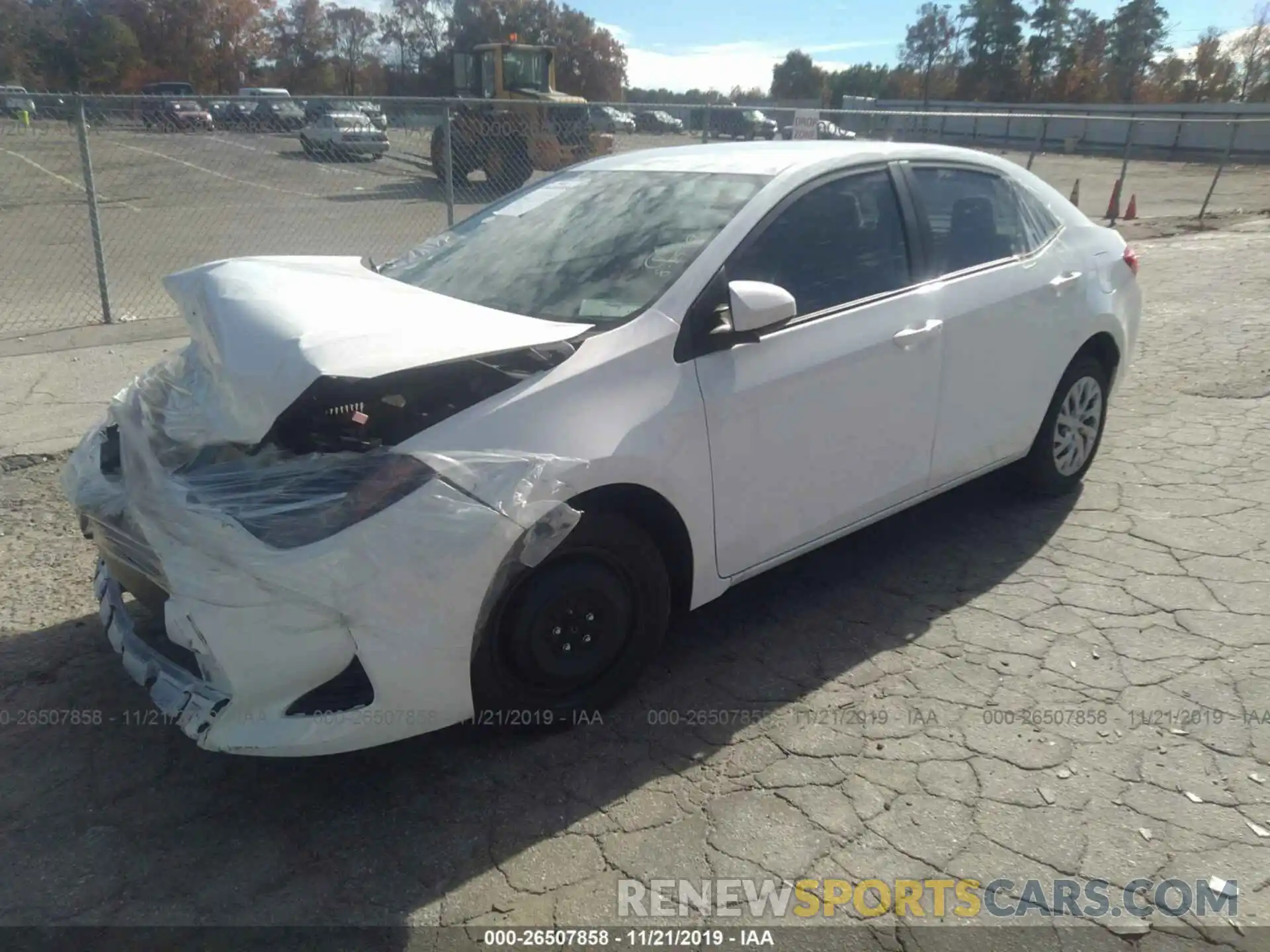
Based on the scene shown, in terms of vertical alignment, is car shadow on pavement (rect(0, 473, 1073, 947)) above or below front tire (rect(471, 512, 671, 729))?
below

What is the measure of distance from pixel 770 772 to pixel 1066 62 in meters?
78.0

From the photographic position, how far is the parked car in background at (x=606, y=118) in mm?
10188

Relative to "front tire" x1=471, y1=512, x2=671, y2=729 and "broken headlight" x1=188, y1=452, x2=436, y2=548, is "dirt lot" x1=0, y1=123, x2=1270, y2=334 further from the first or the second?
"front tire" x1=471, y1=512, x2=671, y2=729

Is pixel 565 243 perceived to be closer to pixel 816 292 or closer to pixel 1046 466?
pixel 816 292

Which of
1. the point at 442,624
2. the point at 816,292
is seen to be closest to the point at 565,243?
the point at 816,292

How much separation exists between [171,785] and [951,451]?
10.0 ft

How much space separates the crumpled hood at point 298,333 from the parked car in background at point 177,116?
5297mm

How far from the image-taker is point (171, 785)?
2.81 meters

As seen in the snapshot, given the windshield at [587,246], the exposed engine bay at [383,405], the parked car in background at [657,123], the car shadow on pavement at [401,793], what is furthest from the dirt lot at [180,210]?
the exposed engine bay at [383,405]

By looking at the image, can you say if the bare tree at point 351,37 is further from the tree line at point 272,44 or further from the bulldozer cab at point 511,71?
the bulldozer cab at point 511,71

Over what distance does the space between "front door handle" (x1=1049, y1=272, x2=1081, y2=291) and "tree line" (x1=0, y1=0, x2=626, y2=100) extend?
55.9 m

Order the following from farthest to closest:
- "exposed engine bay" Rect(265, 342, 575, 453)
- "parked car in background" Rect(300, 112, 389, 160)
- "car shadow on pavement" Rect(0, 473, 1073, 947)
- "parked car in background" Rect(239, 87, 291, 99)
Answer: "parked car in background" Rect(300, 112, 389, 160) → "parked car in background" Rect(239, 87, 291, 99) → "exposed engine bay" Rect(265, 342, 575, 453) → "car shadow on pavement" Rect(0, 473, 1073, 947)

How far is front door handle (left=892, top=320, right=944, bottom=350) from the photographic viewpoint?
3.59 m

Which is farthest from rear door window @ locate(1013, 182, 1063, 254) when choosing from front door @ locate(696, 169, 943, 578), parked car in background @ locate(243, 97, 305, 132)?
parked car in background @ locate(243, 97, 305, 132)
